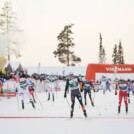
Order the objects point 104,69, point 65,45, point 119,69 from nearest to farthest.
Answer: point 104,69 → point 119,69 → point 65,45

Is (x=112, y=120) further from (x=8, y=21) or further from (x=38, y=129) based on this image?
(x=8, y=21)

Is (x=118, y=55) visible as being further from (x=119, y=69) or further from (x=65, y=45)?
(x=119, y=69)

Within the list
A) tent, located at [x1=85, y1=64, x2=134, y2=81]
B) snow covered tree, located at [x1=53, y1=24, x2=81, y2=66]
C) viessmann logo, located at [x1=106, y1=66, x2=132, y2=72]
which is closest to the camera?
tent, located at [x1=85, y1=64, x2=134, y2=81]

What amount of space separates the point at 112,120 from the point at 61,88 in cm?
3144

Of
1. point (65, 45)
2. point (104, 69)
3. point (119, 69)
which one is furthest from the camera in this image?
point (65, 45)

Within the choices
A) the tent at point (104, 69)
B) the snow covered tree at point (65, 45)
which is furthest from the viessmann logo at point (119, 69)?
the snow covered tree at point (65, 45)

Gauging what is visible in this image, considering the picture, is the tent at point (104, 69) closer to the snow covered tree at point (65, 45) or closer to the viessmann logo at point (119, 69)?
the viessmann logo at point (119, 69)

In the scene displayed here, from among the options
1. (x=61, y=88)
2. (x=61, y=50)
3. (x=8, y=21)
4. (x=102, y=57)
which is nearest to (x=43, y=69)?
(x=61, y=88)

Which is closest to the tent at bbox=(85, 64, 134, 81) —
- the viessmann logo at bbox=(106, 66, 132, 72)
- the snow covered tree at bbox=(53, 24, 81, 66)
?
the viessmann logo at bbox=(106, 66, 132, 72)

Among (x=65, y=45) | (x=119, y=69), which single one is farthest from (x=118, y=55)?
(x=119, y=69)

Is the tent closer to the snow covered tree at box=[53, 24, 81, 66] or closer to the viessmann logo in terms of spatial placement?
the viessmann logo

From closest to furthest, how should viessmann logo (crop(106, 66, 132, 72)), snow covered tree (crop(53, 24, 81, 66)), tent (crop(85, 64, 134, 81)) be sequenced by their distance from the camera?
tent (crop(85, 64, 134, 81)) → viessmann logo (crop(106, 66, 132, 72)) → snow covered tree (crop(53, 24, 81, 66))

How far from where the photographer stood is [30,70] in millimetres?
53250

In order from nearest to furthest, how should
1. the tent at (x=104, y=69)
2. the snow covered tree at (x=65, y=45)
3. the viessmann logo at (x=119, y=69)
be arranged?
the tent at (x=104, y=69) → the viessmann logo at (x=119, y=69) → the snow covered tree at (x=65, y=45)
